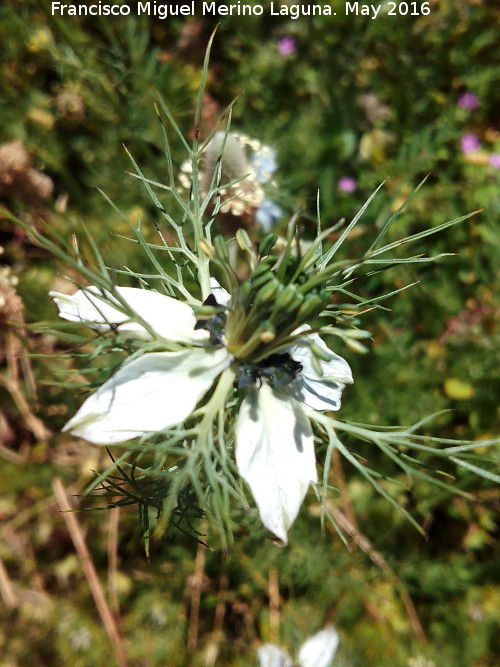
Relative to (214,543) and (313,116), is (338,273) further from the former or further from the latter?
(313,116)

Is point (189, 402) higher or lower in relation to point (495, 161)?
lower

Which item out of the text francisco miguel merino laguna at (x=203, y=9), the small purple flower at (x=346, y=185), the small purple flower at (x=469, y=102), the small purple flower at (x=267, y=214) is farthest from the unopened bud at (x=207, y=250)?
the small purple flower at (x=469, y=102)

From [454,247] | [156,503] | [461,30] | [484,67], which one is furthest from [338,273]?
[461,30]

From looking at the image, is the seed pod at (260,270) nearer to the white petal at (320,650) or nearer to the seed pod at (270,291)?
the seed pod at (270,291)

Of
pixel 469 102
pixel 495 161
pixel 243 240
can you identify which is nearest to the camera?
pixel 243 240

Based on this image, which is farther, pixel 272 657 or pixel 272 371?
pixel 272 657

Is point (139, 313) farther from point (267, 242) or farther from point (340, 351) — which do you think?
point (340, 351)

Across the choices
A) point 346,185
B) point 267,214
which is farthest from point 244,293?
point 346,185
